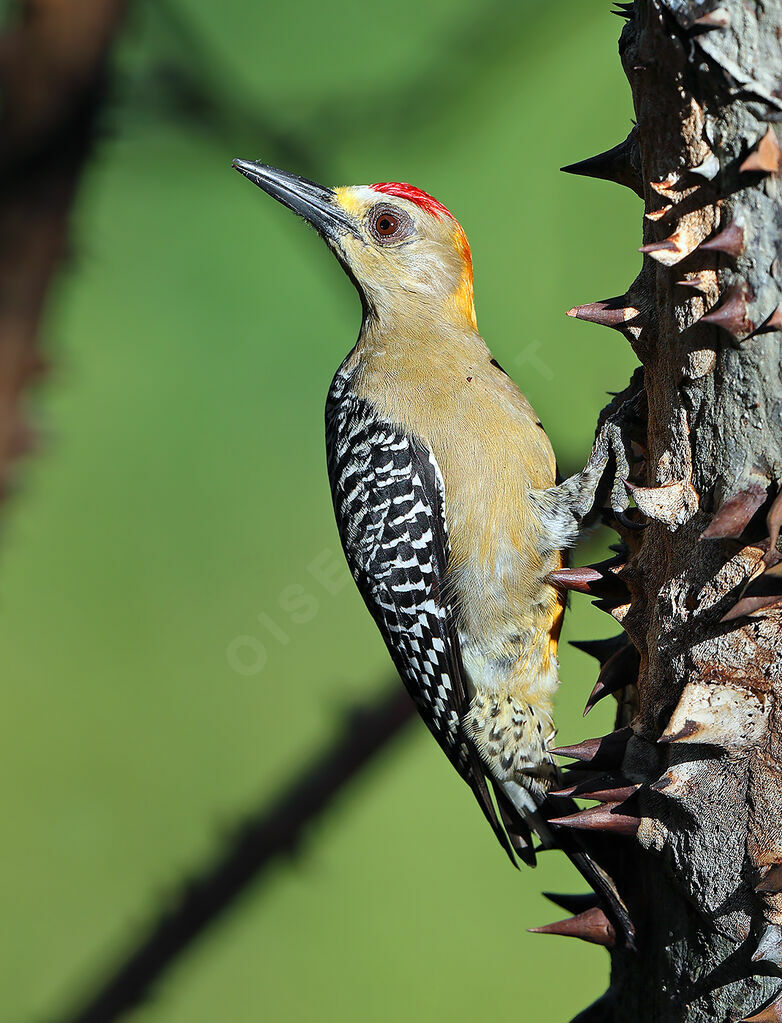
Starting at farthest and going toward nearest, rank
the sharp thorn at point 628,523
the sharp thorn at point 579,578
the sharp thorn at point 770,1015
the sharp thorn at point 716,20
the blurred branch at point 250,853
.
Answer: the blurred branch at point 250,853 < the sharp thorn at point 579,578 < the sharp thorn at point 628,523 < the sharp thorn at point 770,1015 < the sharp thorn at point 716,20

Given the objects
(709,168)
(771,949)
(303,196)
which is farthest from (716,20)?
(303,196)

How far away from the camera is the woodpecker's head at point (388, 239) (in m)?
1.93

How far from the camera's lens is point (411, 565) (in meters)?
1.77

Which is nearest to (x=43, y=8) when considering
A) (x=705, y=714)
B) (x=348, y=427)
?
(x=348, y=427)

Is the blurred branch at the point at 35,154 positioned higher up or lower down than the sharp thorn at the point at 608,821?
higher up

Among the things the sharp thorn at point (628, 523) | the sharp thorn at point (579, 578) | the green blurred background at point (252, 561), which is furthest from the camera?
the green blurred background at point (252, 561)

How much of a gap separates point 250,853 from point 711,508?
2.34 m

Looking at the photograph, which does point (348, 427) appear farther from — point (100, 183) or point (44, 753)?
point (44, 753)

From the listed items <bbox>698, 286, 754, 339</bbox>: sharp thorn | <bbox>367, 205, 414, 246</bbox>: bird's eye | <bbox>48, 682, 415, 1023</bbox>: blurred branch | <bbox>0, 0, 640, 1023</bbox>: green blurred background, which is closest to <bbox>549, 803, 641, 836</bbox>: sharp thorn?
<bbox>698, 286, 754, 339</bbox>: sharp thorn

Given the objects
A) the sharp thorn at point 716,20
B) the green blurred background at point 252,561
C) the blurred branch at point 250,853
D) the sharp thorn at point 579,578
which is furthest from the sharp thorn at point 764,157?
the green blurred background at point 252,561

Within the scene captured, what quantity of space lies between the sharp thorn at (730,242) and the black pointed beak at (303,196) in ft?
Answer: 4.20

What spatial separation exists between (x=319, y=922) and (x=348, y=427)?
2173mm

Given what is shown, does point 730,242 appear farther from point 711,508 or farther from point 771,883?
point 771,883

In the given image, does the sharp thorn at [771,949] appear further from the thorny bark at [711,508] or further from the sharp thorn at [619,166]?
the sharp thorn at [619,166]
